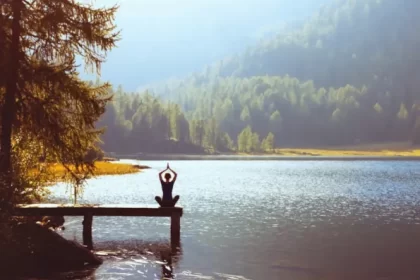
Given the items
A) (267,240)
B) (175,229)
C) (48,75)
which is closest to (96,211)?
(175,229)

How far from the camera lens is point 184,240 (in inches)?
1120

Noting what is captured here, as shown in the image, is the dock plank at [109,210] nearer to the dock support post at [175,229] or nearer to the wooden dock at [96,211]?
the wooden dock at [96,211]

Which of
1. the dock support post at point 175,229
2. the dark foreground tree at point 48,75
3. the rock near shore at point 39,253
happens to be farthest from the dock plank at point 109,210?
the rock near shore at point 39,253

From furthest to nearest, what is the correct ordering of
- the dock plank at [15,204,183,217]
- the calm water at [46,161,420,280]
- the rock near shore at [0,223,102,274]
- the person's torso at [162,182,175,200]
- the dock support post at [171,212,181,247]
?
the dock support post at [171,212,181,247], the person's torso at [162,182,175,200], the dock plank at [15,204,183,217], the calm water at [46,161,420,280], the rock near shore at [0,223,102,274]

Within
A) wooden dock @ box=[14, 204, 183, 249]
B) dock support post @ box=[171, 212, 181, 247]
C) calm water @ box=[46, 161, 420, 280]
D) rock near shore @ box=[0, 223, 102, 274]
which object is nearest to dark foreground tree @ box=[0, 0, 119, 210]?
rock near shore @ box=[0, 223, 102, 274]

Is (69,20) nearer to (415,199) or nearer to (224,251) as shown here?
(224,251)

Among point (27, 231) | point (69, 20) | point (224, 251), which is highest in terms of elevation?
point (69, 20)

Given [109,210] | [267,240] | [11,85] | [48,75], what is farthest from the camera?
[267,240]

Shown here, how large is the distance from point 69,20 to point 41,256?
9859 millimetres

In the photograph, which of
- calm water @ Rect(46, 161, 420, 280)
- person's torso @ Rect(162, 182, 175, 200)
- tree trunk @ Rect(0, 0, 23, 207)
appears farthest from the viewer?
person's torso @ Rect(162, 182, 175, 200)

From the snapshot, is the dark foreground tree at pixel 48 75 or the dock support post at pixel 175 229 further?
the dock support post at pixel 175 229

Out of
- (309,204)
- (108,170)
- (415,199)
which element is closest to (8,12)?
(309,204)

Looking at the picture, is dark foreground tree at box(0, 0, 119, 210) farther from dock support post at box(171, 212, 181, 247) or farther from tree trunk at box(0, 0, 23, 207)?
dock support post at box(171, 212, 181, 247)

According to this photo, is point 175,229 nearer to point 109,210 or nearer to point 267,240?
point 109,210
